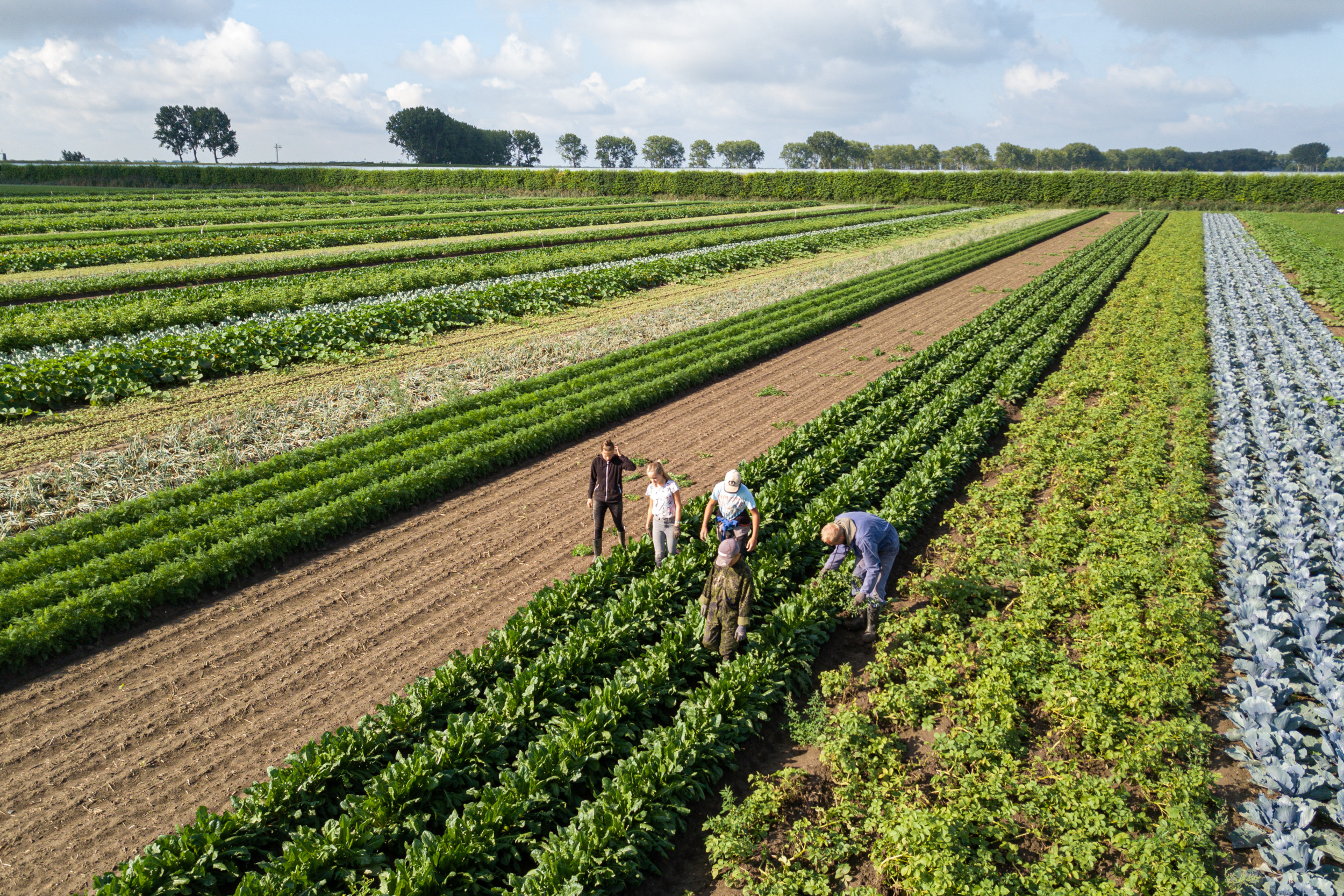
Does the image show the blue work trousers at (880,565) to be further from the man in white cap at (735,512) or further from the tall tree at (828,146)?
A: the tall tree at (828,146)

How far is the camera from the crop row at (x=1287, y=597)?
5.91m

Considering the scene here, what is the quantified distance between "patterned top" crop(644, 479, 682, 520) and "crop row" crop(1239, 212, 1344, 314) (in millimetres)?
31945

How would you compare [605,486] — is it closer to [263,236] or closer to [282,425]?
[282,425]

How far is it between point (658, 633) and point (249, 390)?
49.3ft

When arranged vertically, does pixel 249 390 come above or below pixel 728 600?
above

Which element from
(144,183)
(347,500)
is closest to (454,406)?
(347,500)

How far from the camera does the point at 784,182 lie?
95.4 m

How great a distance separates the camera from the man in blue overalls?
28.9ft

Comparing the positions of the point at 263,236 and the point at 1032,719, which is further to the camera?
the point at 263,236

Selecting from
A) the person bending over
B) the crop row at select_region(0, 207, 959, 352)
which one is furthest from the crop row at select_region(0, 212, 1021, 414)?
the person bending over

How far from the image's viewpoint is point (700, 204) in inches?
Answer: 3147

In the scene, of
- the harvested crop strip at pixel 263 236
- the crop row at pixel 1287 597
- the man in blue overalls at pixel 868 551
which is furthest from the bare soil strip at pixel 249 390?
the harvested crop strip at pixel 263 236

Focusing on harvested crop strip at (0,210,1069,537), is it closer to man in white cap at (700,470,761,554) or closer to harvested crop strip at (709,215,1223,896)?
man in white cap at (700,470,761,554)

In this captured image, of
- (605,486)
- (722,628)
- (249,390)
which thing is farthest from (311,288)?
(722,628)
